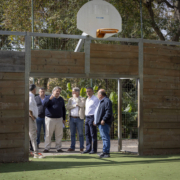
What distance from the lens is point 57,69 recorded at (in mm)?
7270

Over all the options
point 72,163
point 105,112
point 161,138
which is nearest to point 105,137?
point 105,112

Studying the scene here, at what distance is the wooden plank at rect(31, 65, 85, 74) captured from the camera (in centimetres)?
712

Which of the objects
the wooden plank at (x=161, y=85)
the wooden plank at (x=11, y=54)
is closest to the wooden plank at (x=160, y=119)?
the wooden plank at (x=161, y=85)

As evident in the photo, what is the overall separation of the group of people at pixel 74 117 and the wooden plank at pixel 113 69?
486mm

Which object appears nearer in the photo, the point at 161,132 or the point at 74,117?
the point at 161,132

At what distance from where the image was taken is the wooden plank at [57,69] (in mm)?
7117

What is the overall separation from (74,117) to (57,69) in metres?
1.77

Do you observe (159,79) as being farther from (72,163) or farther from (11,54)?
(11,54)

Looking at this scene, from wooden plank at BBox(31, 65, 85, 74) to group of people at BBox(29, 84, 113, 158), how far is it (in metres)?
0.74

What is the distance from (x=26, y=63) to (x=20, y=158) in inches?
78.5

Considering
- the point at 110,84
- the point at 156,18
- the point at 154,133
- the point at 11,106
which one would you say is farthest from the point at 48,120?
the point at 156,18

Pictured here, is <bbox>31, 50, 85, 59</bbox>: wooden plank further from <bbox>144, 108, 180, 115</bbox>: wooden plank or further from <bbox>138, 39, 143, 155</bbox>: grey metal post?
<bbox>144, 108, 180, 115</bbox>: wooden plank

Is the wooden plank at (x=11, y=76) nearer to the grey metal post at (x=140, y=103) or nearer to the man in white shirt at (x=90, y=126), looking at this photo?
the man in white shirt at (x=90, y=126)

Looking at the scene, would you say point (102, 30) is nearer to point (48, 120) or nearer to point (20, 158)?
point (48, 120)
